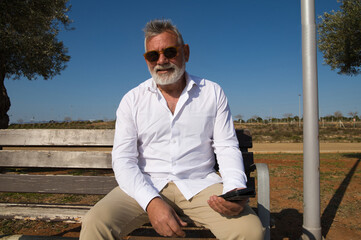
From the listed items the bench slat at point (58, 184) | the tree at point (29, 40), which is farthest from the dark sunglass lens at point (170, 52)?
the tree at point (29, 40)

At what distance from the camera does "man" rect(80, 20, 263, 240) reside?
75.2 inches

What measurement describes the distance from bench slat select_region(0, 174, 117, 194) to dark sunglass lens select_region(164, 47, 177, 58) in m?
1.25

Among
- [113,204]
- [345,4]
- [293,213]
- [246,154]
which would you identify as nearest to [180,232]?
[113,204]

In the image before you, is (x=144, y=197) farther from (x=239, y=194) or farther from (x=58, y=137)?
(x=58, y=137)

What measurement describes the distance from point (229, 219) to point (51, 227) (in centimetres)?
267

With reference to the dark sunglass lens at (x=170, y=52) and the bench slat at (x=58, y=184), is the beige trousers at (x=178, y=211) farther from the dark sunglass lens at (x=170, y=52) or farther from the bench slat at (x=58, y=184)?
the dark sunglass lens at (x=170, y=52)

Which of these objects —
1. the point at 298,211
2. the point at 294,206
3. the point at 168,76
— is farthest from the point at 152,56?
the point at 294,206

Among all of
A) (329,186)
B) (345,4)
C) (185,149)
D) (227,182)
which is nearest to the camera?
(227,182)

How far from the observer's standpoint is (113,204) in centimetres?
188

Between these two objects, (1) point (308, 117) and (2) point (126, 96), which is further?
(1) point (308, 117)

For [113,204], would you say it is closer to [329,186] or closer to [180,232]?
[180,232]

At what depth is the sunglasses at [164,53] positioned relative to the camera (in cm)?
→ 231

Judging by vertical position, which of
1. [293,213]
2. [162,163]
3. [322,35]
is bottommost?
[293,213]

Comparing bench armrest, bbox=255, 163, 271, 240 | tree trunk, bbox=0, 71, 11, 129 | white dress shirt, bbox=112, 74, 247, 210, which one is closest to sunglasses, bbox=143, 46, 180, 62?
white dress shirt, bbox=112, 74, 247, 210
